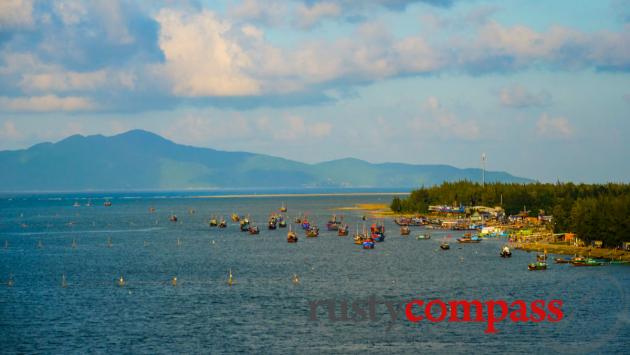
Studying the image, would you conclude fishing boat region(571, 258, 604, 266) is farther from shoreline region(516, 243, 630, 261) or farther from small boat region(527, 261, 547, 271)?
small boat region(527, 261, 547, 271)

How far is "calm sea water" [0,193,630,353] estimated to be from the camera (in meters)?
84.6

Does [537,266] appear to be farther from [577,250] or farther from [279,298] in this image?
[279,298]

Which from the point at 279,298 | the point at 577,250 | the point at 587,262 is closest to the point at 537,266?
the point at 587,262

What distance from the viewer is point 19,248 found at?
198 meters

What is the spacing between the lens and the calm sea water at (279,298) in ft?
277

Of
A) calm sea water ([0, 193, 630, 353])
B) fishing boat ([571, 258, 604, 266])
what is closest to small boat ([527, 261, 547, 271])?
calm sea water ([0, 193, 630, 353])

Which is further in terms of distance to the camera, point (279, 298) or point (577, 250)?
point (577, 250)

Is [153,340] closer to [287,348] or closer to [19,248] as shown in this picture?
[287,348]

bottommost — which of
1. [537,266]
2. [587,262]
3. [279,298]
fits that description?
[279,298]

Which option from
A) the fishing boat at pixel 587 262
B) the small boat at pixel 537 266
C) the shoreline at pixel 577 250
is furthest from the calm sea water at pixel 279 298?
the shoreline at pixel 577 250

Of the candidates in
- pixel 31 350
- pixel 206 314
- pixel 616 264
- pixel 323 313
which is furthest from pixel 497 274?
pixel 31 350

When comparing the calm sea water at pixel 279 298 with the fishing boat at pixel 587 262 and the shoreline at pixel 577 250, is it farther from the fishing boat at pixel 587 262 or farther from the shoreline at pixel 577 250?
the shoreline at pixel 577 250

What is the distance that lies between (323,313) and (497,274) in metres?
43.9

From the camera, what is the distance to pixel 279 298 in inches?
4407
